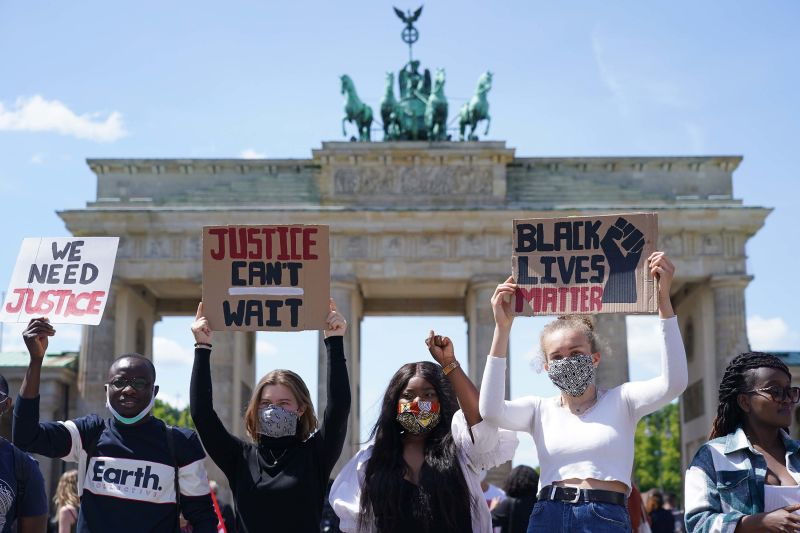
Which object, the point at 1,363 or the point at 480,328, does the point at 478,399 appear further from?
the point at 1,363

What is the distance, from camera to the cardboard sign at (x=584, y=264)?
6879mm

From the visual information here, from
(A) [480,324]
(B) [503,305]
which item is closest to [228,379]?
(A) [480,324]

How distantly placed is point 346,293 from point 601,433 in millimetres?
37358

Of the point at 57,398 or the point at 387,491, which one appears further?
the point at 57,398

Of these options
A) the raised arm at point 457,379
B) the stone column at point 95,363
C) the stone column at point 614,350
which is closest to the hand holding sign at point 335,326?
the raised arm at point 457,379

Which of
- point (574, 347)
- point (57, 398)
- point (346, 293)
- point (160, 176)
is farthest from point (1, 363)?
point (574, 347)

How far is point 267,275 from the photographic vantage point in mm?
7656

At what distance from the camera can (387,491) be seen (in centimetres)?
617

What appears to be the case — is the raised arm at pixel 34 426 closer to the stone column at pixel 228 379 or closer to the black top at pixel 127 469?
the black top at pixel 127 469

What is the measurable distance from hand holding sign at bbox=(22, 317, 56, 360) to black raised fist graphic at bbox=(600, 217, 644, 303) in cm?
345

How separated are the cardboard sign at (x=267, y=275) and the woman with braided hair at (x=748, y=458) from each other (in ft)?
8.95

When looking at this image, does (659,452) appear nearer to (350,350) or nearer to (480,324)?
(480,324)

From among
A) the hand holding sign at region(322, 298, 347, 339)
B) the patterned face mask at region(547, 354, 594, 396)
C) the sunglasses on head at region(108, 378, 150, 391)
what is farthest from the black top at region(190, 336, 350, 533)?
the patterned face mask at region(547, 354, 594, 396)

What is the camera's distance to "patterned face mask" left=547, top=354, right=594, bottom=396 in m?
6.27
